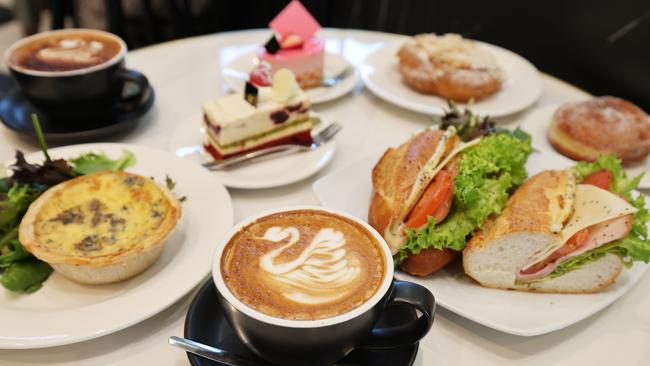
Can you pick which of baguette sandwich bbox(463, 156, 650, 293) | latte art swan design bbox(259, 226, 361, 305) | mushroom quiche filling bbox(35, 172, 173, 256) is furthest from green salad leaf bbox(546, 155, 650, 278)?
mushroom quiche filling bbox(35, 172, 173, 256)

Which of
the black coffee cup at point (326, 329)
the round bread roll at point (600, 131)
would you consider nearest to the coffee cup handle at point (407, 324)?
the black coffee cup at point (326, 329)

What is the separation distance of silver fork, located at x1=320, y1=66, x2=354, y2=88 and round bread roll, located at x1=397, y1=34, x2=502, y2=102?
25cm

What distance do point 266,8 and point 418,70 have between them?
2.41 metres

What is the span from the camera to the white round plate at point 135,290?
1.19 meters

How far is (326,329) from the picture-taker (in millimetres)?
1010

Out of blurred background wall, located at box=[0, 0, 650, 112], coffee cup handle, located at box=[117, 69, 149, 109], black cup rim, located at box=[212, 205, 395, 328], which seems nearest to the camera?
black cup rim, located at box=[212, 205, 395, 328]

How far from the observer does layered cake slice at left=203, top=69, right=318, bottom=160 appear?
197cm

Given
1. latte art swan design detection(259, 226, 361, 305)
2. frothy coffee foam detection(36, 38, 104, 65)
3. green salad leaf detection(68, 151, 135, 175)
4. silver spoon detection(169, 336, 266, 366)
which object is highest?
latte art swan design detection(259, 226, 361, 305)

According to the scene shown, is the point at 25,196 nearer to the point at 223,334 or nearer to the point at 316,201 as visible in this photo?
the point at 223,334

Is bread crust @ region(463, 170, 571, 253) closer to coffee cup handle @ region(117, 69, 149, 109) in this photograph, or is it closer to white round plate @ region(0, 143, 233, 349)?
white round plate @ region(0, 143, 233, 349)

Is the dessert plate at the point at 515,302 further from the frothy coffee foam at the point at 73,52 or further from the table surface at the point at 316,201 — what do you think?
the frothy coffee foam at the point at 73,52

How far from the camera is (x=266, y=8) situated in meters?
4.46

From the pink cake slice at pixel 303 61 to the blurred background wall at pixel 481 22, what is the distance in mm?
1806

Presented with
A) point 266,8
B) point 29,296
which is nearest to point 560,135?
point 29,296
